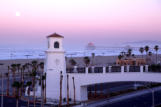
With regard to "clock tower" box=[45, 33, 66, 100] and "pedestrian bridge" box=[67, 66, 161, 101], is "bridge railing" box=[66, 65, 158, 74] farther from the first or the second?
"clock tower" box=[45, 33, 66, 100]

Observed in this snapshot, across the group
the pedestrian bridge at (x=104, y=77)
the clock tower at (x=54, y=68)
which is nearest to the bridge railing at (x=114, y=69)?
the pedestrian bridge at (x=104, y=77)

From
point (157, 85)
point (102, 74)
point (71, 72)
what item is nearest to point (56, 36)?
point (71, 72)

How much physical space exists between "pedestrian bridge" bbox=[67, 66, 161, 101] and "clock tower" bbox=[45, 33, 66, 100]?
4.58ft

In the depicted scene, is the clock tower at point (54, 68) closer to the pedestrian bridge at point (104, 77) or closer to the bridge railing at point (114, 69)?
the pedestrian bridge at point (104, 77)

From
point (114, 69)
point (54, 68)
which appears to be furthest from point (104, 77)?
point (54, 68)

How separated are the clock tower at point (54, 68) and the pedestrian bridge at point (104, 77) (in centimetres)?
140

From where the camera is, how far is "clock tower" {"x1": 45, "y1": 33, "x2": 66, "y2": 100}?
33.0 metres

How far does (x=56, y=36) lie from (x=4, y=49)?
305 ft

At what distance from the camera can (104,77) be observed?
31406mm

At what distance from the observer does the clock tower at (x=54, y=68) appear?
108 ft

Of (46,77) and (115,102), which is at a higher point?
(46,77)

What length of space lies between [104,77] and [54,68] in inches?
263

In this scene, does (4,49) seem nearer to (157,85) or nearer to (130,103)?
(157,85)

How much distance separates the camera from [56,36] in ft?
111
